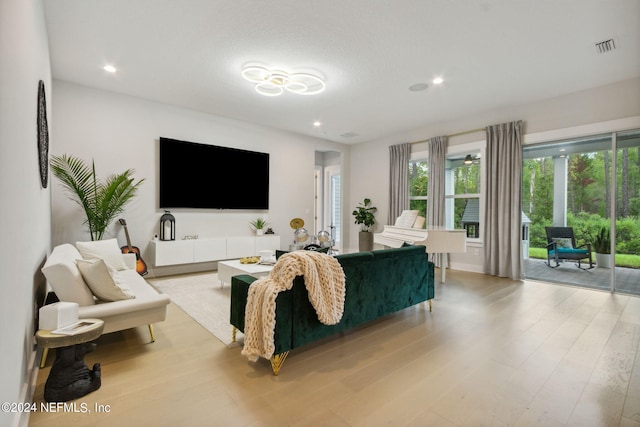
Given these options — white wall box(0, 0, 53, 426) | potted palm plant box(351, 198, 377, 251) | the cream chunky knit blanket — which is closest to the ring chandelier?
white wall box(0, 0, 53, 426)

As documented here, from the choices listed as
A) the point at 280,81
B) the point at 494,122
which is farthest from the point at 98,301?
the point at 494,122

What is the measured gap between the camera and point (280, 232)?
666cm

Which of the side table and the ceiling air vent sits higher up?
the ceiling air vent

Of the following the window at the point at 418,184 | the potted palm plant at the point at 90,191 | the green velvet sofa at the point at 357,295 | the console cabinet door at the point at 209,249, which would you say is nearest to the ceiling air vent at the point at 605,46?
the green velvet sofa at the point at 357,295

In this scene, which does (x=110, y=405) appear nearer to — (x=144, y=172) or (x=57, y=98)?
(x=144, y=172)

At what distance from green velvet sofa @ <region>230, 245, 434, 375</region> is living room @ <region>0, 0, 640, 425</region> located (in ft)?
1.20

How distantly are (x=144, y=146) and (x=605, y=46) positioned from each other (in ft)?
20.6

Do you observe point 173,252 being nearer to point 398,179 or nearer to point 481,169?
point 398,179

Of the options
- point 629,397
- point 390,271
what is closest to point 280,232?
point 390,271

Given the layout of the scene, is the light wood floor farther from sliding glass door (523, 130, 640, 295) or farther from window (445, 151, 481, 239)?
window (445, 151, 481, 239)

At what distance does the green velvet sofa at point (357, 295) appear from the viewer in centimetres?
208

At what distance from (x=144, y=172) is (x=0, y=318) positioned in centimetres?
423

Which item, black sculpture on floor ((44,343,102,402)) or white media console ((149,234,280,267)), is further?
white media console ((149,234,280,267))

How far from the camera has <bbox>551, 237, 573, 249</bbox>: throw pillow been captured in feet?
15.9
